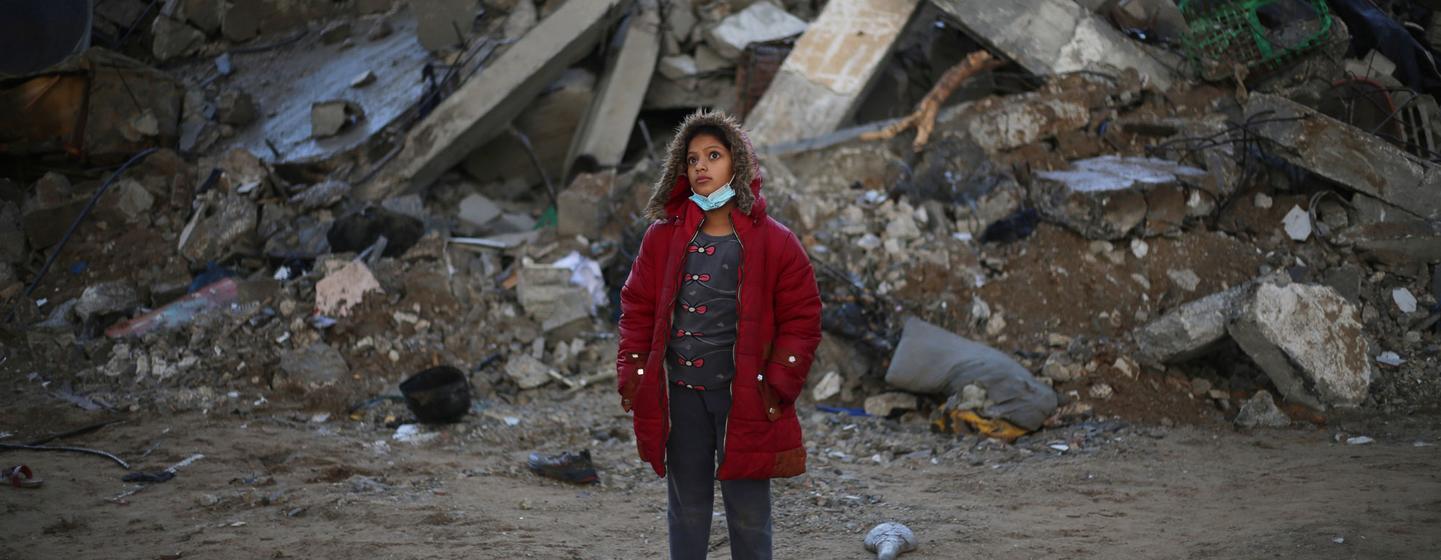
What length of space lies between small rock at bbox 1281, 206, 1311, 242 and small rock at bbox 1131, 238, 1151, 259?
0.86m

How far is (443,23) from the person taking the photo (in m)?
8.60

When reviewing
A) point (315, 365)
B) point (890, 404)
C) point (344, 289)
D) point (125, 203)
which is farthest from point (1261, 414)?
point (125, 203)

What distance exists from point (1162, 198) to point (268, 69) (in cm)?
778

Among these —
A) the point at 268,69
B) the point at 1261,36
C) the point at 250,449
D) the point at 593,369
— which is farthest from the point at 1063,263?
the point at 268,69

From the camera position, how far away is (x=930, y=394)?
17.8ft

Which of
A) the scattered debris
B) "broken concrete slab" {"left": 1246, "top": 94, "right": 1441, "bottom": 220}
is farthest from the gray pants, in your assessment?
"broken concrete slab" {"left": 1246, "top": 94, "right": 1441, "bottom": 220}

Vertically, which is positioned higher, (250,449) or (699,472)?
(699,472)

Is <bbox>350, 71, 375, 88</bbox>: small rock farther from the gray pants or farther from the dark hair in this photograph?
the gray pants

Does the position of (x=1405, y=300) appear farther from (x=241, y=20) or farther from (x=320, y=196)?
(x=241, y=20)

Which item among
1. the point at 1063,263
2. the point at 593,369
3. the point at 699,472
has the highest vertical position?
the point at 699,472

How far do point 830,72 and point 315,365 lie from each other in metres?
4.41

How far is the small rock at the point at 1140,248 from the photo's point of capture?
600 centimetres

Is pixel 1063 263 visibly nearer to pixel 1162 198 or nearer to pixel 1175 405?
pixel 1162 198

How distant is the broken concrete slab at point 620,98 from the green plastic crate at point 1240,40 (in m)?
4.25
